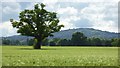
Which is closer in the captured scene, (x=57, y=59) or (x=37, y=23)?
(x=57, y=59)

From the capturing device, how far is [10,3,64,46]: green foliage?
80875mm

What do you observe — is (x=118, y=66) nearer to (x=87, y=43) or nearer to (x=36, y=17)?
(x=36, y=17)

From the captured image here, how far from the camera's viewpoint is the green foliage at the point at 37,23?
265 feet

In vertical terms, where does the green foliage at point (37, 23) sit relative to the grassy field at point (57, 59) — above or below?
above

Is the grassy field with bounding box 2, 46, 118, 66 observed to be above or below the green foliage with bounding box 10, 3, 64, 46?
below

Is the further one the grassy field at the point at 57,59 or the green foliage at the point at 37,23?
the green foliage at the point at 37,23

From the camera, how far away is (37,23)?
8175 cm

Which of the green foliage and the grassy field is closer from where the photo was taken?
the grassy field

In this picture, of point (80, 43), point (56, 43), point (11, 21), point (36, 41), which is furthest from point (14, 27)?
point (56, 43)

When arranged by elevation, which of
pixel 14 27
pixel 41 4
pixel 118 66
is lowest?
pixel 118 66

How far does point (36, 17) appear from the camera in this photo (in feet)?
269

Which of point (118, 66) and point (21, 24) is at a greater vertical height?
point (21, 24)

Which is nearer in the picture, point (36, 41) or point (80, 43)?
point (36, 41)

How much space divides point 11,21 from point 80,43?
45.0 metres
